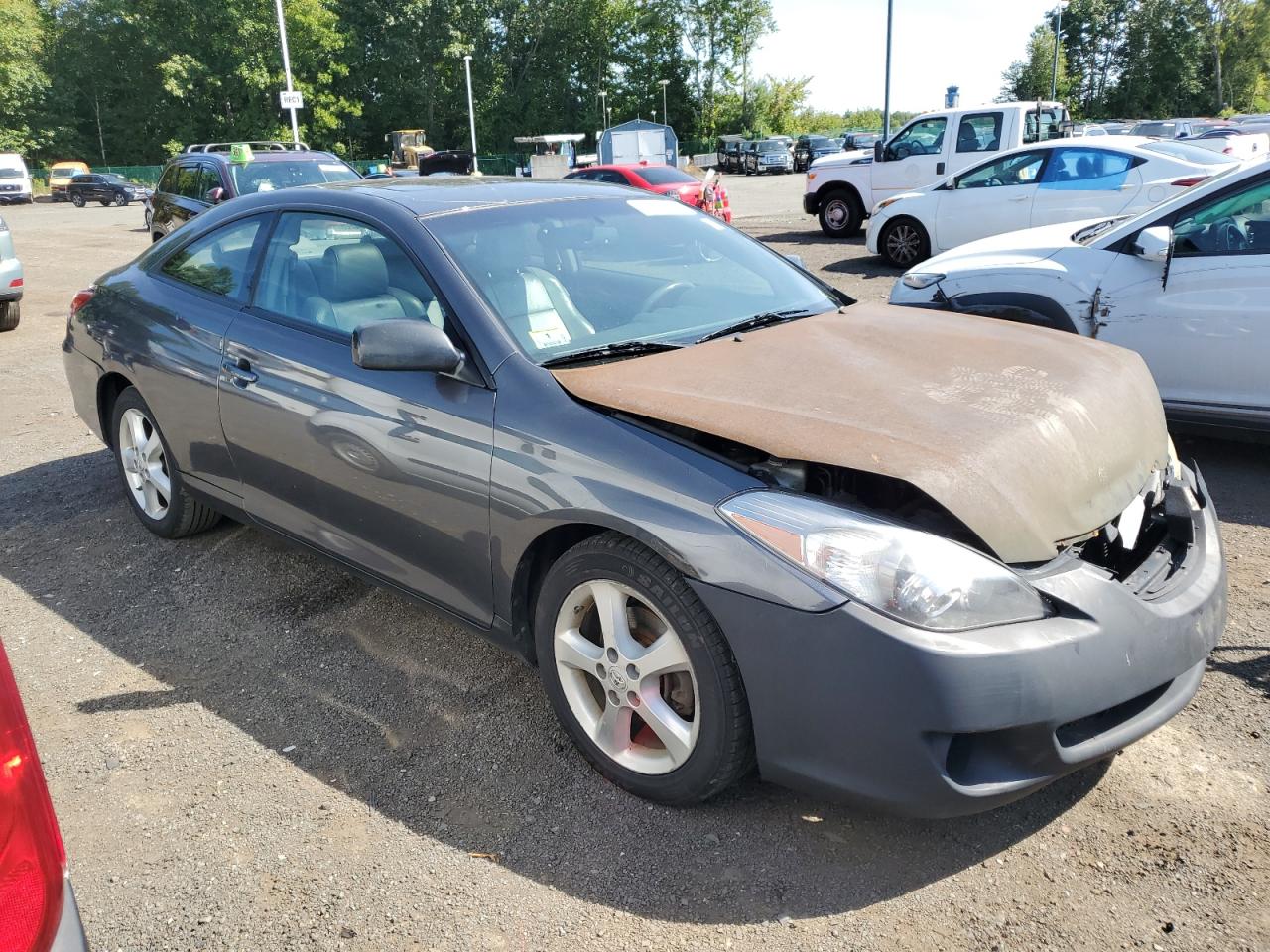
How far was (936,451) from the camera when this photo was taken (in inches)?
93.6

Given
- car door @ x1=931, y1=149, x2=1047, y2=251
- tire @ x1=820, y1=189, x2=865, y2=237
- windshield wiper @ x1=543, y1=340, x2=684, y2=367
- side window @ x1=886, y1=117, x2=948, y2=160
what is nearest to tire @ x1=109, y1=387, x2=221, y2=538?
windshield wiper @ x1=543, y1=340, x2=684, y2=367

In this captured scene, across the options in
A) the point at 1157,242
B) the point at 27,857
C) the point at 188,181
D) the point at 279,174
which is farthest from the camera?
the point at 188,181

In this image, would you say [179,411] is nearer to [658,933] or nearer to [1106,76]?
[658,933]

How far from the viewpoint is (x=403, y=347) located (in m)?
2.86

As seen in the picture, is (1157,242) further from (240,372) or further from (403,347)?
(240,372)

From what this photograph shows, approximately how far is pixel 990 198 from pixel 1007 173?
13.8 inches

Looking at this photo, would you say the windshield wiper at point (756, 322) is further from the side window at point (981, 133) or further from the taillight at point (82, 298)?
the side window at point (981, 133)

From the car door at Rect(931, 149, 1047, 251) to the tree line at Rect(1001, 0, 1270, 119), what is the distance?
6469 cm

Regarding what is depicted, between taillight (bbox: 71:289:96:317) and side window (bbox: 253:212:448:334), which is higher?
side window (bbox: 253:212:448:334)

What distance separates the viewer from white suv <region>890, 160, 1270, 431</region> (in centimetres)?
488

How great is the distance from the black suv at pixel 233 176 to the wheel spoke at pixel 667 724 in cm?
1164

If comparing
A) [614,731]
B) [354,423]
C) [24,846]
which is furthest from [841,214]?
[24,846]

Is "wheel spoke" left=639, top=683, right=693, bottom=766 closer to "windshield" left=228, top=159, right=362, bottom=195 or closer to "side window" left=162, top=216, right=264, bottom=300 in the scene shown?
"side window" left=162, top=216, right=264, bottom=300

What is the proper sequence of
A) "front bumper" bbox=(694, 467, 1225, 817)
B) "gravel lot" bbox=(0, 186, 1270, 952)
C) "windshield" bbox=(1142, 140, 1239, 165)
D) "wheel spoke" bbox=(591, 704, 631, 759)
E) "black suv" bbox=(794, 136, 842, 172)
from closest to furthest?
1. "front bumper" bbox=(694, 467, 1225, 817)
2. "gravel lot" bbox=(0, 186, 1270, 952)
3. "wheel spoke" bbox=(591, 704, 631, 759)
4. "windshield" bbox=(1142, 140, 1239, 165)
5. "black suv" bbox=(794, 136, 842, 172)
